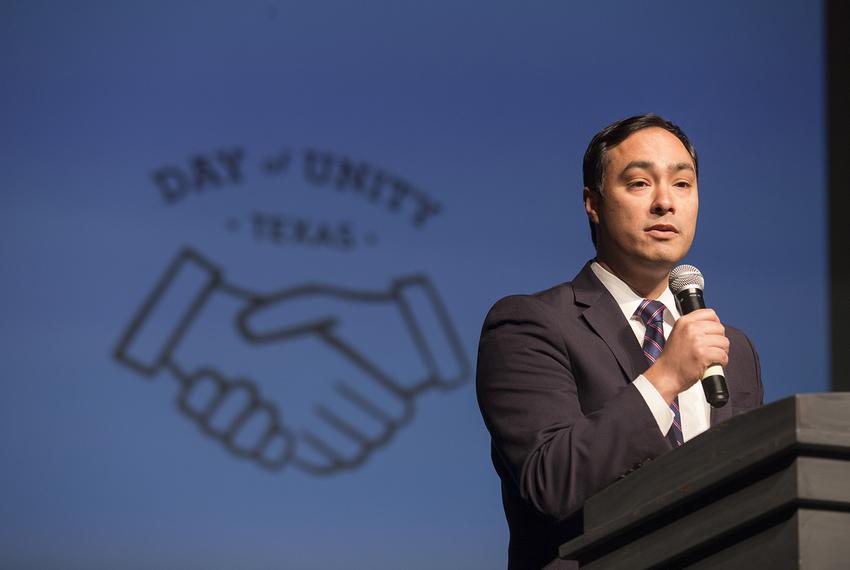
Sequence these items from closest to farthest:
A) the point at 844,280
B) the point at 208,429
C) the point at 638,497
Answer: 1. the point at 638,497
2. the point at 208,429
3. the point at 844,280

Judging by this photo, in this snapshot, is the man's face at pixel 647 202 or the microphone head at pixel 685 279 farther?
the man's face at pixel 647 202

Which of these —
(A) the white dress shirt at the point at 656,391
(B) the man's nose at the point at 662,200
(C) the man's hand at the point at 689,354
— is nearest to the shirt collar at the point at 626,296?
(A) the white dress shirt at the point at 656,391

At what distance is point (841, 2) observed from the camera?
3557mm

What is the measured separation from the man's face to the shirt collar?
0.07 ft

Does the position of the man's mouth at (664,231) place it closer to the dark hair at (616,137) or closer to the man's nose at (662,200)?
the man's nose at (662,200)

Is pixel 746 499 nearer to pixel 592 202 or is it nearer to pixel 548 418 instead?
pixel 548 418

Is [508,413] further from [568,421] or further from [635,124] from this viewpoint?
[635,124]

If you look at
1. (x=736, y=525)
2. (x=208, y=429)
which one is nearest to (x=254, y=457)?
(x=208, y=429)

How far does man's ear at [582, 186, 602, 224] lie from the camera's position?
167 cm

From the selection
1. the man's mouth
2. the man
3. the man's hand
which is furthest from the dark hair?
the man's hand

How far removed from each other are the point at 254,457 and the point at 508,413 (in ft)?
5.23

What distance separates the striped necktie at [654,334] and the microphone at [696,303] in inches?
2.3

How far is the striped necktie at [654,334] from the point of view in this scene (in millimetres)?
1463

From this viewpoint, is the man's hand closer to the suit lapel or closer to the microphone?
the microphone
